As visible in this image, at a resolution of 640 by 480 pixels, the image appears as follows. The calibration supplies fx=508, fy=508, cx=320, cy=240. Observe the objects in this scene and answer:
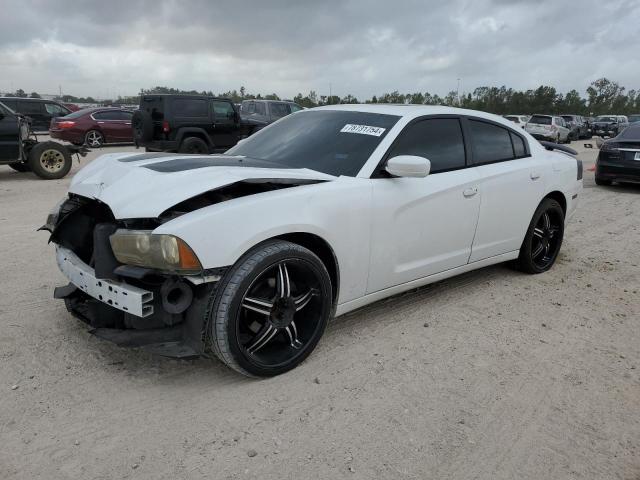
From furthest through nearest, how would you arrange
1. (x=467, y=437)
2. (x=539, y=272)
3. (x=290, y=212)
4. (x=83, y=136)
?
(x=83, y=136) → (x=539, y=272) → (x=290, y=212) → (x=467, y=437)

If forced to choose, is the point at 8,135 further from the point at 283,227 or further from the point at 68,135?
the point at 283,227

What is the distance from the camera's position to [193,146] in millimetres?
12758

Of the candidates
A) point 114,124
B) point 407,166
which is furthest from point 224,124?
point 407,166

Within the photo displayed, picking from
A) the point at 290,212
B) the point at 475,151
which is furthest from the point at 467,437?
the point at 475,151

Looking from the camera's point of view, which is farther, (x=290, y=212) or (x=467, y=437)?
(x=290, y=212)

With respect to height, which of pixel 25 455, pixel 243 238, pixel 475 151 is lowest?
pixel 25 455

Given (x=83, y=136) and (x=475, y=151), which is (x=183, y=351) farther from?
(x=83, y=136)

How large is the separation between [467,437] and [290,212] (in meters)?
1.49

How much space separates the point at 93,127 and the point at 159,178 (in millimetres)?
16695

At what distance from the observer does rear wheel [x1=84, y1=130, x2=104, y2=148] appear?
17.5 meters

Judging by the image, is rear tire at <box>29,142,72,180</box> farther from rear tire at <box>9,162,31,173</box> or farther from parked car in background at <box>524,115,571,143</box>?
parked car in background at <box>524,115,571,143</box>

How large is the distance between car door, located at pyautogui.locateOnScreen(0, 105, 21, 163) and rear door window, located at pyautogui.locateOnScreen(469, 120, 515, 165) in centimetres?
925

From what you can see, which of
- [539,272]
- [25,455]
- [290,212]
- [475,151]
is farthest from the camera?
[539,272]

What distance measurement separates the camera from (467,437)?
8.23ft
